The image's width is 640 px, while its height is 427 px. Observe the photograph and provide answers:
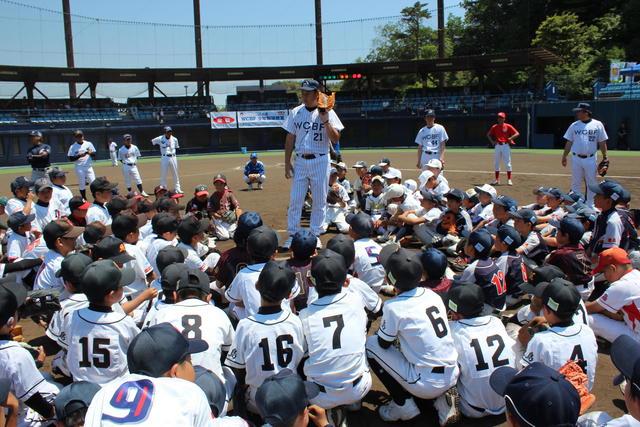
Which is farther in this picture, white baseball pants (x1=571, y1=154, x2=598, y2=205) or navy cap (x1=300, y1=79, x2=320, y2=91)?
white baseball pants (x1=571, y1=154, x2=598, y2=205)

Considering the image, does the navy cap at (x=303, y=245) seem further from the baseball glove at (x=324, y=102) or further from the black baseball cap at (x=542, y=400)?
the baseball glove at (x=324, y=102)

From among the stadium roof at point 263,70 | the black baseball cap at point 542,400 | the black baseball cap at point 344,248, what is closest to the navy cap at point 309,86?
the black baseball cap at point 344,248

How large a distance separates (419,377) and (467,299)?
Result: 0.69 m

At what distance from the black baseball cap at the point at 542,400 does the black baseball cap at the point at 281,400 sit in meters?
0.96

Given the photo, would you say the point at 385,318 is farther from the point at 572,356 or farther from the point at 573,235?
the point at 573,235

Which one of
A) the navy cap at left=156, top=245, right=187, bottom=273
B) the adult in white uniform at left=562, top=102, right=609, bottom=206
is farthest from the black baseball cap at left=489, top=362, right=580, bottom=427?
the adult in white uniform at left=562, top=102, right=609, bottom=206

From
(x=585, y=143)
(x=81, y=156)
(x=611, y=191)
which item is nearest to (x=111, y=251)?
(x=611, y=191)

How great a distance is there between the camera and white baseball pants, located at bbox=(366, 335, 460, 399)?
363 cm

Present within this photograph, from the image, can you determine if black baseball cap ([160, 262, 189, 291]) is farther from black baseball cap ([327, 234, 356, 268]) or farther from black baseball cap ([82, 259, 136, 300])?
black baseball cap ([327, 234, 356, 268])

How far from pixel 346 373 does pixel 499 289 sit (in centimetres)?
228

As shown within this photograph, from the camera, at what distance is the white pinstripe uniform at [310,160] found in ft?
24.9

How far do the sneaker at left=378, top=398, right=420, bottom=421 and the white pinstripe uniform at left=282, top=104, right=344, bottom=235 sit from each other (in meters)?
4.31

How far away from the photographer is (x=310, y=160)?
25.2 feet

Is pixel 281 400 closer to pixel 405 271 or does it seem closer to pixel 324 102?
pixel 405 271
